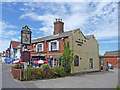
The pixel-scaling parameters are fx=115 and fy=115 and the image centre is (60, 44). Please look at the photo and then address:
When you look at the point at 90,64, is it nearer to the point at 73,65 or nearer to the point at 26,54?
the point at 73,65

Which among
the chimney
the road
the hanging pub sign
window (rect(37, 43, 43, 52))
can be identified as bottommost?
the road

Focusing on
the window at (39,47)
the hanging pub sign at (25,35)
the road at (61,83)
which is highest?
the hanging pub sign at (25,35)

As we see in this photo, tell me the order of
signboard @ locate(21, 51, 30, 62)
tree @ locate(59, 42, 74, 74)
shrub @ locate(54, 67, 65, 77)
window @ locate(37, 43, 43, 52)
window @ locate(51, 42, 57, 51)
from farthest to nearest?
1. window @ locate(37, 43, 43, 52)
2. window @ locate(51, 42, 57, 51)
3. tree @ locate(59, 42, 74, 74)
4. signboard @ locate(21, 51, 30, 62)
5. shrub @ locate(54, 67, 65, 77)

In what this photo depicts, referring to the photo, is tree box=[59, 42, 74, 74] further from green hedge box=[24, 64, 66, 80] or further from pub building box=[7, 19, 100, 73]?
pub building box=[7, 19, 100, 73]

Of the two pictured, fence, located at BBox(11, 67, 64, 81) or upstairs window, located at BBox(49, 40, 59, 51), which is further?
upstairs window, located at BBox(49, 40, 59, 51)

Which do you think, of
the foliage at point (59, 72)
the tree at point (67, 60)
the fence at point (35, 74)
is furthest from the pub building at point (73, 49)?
the fence at point (35, 74)

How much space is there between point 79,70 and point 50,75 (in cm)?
665

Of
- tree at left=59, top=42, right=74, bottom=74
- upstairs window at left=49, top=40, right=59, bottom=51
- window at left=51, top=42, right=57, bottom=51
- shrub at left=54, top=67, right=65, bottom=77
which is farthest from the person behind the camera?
window at left=51, top=42, right=57, bottom=51

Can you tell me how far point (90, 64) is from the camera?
853 inches

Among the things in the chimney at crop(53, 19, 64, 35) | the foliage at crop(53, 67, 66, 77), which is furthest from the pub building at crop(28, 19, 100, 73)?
the foliage at crop(53, 67, 66, 77)

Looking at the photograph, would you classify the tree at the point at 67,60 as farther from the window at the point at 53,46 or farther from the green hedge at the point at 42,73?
the window at the point at 53,46

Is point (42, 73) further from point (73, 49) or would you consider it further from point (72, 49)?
point (73, 49)

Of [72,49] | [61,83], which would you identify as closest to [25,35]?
[72,49]

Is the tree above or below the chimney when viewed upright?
below
